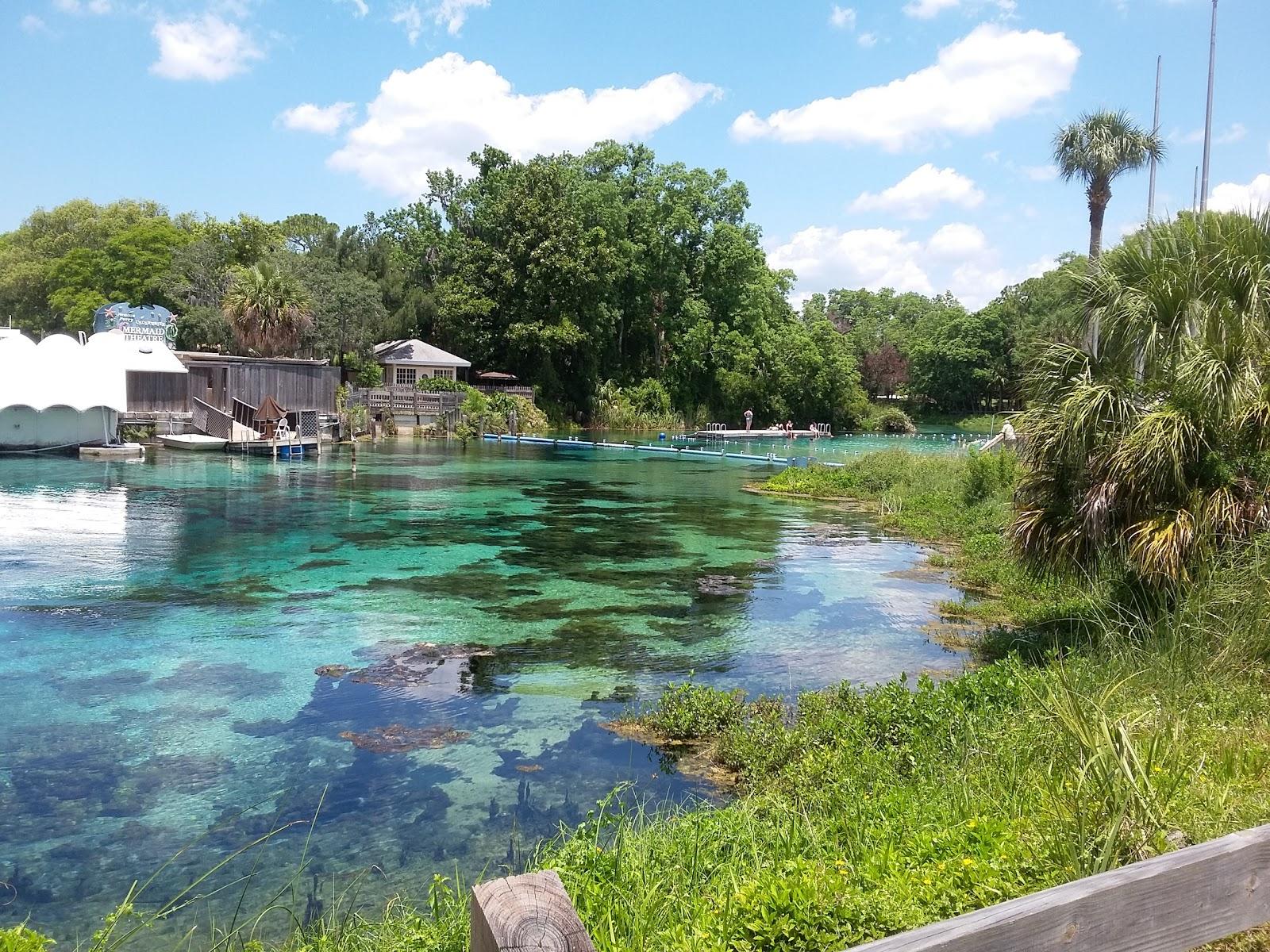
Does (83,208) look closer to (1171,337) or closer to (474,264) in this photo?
(474,264)

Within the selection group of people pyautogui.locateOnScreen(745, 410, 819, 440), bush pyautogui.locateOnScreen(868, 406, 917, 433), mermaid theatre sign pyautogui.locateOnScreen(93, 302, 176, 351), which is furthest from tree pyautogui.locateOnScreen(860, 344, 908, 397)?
mermaid theatre sign pyautogui.locateOnScreen(93, 302, 176, 351)

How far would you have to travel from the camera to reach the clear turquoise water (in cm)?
685

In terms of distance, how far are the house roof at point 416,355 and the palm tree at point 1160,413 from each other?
45.4m

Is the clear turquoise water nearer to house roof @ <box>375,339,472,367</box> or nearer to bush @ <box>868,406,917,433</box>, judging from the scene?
house roof @ <box>375,339,472,367</box>

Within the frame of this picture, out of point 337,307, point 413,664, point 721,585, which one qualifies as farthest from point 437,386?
point 413,664

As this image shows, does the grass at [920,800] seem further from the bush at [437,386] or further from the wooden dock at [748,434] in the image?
the wooden dock at [748,434]

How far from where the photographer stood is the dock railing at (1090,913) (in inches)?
76.6

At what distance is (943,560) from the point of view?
1775 cm

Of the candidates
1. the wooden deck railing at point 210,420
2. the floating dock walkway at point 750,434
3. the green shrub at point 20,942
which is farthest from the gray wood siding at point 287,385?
the green shrub at point 20,942

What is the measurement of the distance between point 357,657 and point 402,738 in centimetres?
285

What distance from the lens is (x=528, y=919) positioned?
1929 mm

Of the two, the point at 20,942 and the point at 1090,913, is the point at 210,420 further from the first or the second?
the point at 1090,913

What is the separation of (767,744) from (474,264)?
51.8 metres

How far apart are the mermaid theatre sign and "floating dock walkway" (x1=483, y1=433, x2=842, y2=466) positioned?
1561cm
